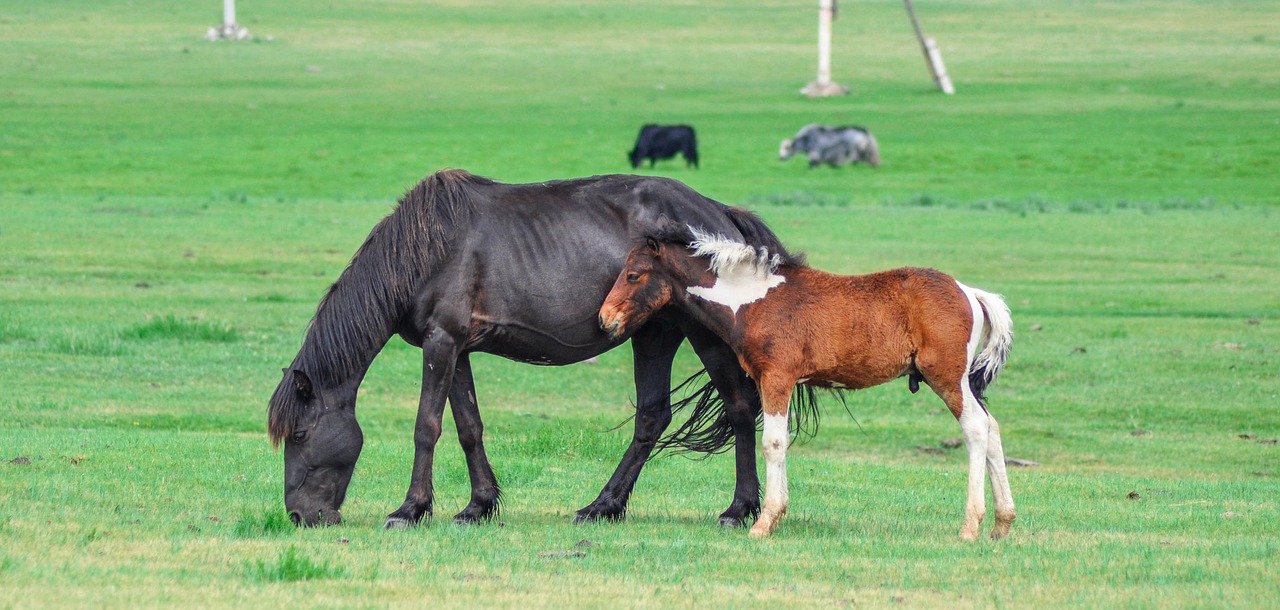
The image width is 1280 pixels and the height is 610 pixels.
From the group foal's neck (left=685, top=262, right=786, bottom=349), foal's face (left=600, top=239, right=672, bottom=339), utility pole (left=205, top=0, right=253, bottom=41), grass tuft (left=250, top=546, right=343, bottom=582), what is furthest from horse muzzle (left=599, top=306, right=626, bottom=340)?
utility pole (left=205, top=0, right=253, bottom=41)

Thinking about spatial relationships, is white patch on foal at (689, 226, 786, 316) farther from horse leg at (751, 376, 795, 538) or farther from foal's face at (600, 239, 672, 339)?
horse leg at (751, 376, 795, 538)

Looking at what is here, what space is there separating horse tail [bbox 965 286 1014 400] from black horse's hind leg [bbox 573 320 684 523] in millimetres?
1887

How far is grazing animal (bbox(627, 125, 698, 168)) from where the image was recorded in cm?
4416

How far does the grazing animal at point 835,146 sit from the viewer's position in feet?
147

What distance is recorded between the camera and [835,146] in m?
45.1

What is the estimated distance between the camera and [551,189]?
8.99 meters

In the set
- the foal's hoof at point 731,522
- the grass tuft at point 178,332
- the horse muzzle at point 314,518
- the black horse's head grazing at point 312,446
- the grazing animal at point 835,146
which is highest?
the black horse's head grazing at point 312,446

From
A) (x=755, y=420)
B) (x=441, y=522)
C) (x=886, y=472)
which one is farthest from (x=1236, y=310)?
(x=441, y=522)

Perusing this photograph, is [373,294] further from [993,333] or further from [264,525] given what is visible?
[993,333]

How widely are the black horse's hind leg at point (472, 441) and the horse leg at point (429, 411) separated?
0.79 ft

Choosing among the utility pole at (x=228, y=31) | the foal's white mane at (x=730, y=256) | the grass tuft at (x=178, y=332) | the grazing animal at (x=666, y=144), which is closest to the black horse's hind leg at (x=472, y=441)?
the foal's white mane at (x=730, y=256)

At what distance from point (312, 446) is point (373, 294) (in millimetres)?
906

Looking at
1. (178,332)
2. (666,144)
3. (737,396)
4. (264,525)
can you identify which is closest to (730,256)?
(737,396)

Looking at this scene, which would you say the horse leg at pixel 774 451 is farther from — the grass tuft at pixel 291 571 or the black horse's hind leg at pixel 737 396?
the grass tuft at pixel 291 571
